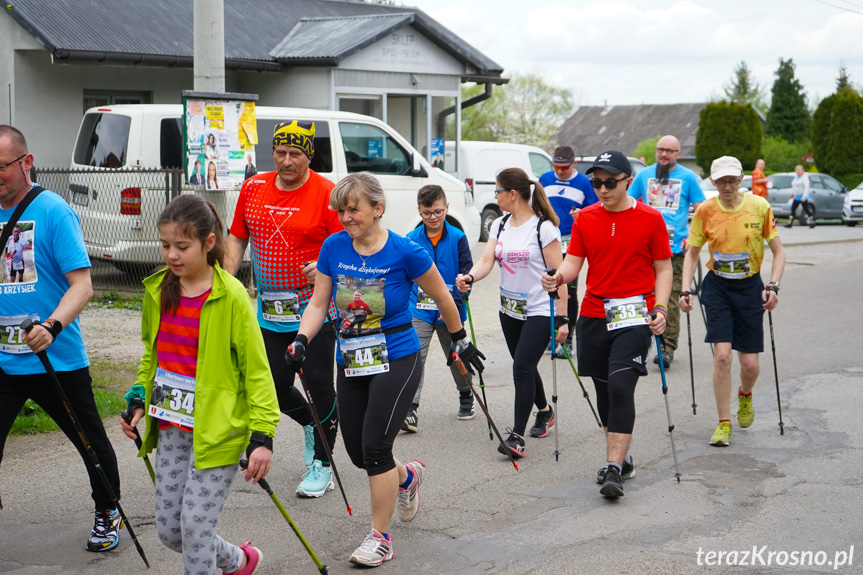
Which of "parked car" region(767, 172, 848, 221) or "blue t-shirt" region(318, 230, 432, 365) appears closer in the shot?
"blue t-shirt" region(318, 230, 432, 365)

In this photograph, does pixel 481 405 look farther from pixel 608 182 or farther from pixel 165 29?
pixel 165 29

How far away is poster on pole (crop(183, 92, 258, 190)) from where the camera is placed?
37.0ft

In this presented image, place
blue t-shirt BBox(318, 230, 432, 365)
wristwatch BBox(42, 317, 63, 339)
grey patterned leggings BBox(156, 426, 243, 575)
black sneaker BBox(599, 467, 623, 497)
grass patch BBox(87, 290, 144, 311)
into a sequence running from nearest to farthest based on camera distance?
grey patterned leggings BBox(156, 426, 243, 575) → wristwatch BBox(42, 317, 63, 339) → blue t-shirt BBox(318, 230, 432, 365) → black sneaker BBox(599, 467, 623, 497) → grass patch BBox(87, 290, 144, 311)

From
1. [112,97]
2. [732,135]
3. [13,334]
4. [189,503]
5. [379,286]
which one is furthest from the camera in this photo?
[732,135]

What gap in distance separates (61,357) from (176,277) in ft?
3.74

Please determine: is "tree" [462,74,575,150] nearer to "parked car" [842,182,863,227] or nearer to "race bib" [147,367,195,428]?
"parked car" [842,182,863,227]

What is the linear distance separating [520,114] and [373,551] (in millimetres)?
67727

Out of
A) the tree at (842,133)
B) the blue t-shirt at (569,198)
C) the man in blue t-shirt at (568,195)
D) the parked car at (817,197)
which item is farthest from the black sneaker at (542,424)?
the tree at (842,133)

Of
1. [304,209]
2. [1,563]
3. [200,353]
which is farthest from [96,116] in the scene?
[200,353]

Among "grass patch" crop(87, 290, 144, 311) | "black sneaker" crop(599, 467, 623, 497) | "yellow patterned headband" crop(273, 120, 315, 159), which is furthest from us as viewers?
"grass patch" crop(87, 290, 144, 311)

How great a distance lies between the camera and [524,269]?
6914mm

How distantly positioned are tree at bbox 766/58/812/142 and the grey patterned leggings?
6187cm

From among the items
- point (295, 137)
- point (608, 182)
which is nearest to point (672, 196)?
point (608, 182)

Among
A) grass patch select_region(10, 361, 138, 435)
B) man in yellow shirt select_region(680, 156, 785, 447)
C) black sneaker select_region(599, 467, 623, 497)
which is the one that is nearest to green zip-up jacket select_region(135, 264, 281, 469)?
black sneaker select_region(599, 467, 623, 497)
